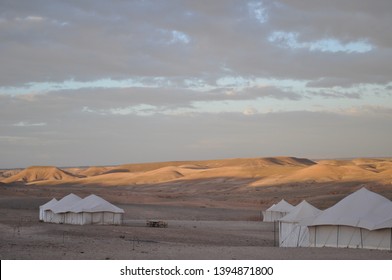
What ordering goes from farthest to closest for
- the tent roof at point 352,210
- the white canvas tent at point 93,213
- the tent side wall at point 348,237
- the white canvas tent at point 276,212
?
the white canvas tent at point 276,212, the white canvas tent at point 93,213, the tent roof at point 352,210, the tent side wall at point 348,237

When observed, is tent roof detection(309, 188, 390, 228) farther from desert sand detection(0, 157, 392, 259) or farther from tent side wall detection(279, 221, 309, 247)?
desert sand detection(0, 157, 392, 259)

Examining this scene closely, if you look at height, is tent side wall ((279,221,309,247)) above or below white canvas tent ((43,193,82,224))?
below

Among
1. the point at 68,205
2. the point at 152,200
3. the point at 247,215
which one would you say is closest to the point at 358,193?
the point at 68,205

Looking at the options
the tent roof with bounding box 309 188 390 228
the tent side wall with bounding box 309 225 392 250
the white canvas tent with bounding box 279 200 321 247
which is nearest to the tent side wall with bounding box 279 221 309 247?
the white canvas tent with bounding box 279 200 321 247

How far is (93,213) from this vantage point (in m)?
45.5

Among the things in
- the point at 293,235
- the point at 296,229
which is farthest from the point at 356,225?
the point at 293,235

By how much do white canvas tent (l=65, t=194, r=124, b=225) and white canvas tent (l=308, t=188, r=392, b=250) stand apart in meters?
21.0

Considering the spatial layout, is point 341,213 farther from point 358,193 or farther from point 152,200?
point 152,200

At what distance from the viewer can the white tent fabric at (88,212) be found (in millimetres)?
45438

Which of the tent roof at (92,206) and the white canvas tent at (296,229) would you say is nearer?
the white canvas tent at (296,229)

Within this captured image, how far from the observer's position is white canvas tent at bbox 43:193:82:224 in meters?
47.6

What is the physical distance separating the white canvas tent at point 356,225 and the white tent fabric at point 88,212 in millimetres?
21022

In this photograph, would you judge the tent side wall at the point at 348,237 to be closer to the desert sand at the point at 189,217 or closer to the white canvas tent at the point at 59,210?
the desert sand at the point at 189,217

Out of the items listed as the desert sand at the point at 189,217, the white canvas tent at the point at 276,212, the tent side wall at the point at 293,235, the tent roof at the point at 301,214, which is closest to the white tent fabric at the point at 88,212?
the desert sand at the point at 189,217
